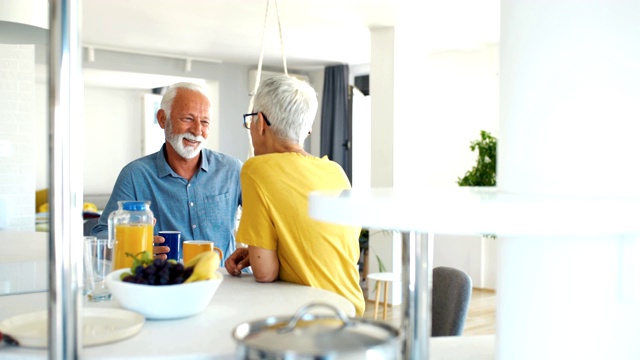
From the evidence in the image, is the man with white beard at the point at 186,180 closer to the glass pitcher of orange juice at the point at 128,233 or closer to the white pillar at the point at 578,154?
the glass pitcher of orange juice at the point at 128,233

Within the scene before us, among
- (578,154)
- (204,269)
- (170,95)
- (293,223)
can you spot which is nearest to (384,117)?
(170,95)

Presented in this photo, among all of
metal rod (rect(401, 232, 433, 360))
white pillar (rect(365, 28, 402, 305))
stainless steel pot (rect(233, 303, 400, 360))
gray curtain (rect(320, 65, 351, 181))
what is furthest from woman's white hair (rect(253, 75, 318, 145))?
gray curtain (rect(320, 65, 351, 181))

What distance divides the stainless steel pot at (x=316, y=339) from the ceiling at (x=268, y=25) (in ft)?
16.5

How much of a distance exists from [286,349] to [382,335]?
125mm

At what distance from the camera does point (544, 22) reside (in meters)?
1.08

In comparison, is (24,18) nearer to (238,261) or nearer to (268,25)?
(238,261)

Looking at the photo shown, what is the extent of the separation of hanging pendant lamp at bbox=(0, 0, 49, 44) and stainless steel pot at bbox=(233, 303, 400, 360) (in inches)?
65.5

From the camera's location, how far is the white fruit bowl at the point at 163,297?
150cm

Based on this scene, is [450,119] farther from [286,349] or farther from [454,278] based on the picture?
[286,349]

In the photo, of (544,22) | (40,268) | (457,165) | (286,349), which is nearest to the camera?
(286,349)

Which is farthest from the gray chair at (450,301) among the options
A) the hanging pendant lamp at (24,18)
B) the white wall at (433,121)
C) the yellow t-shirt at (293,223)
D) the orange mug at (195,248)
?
the white wall at (433,121)

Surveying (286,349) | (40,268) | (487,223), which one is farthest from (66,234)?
(40,268)

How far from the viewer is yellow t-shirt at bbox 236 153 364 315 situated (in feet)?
6.52

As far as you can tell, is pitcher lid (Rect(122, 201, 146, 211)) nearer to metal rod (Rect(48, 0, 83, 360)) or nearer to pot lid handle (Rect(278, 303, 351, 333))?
metal rod (Rect(48, 0, 83, 360))
